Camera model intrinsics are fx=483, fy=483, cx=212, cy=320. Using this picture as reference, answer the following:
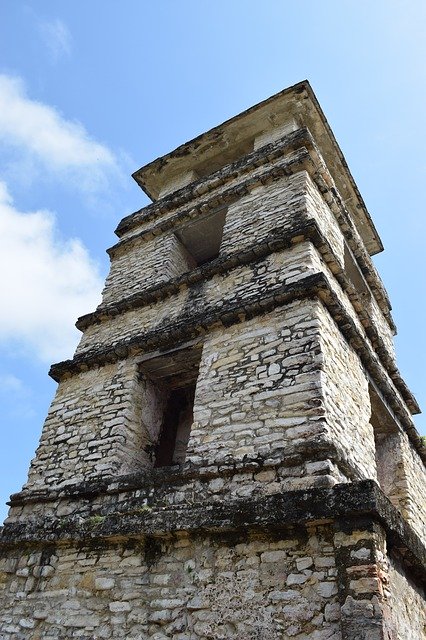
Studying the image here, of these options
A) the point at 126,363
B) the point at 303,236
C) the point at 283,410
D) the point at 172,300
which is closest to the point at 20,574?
the point at 126,363

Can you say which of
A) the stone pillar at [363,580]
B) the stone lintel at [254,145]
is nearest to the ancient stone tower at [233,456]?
the stone pillar at [363,580]

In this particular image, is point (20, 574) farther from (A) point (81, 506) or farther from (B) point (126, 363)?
(B) point (126, 363)

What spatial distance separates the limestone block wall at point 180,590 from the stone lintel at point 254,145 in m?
7.92

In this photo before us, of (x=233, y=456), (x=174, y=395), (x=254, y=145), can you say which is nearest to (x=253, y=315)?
(x=233, y=456)

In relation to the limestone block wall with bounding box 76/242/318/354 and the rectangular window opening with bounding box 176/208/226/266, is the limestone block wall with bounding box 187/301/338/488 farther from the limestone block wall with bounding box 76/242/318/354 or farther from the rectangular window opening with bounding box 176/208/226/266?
the rectangular window opening with bounding box 176/208/226/266

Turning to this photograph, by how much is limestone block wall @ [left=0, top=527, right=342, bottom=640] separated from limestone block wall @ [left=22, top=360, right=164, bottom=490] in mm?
981

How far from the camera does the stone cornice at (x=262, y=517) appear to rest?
350cm

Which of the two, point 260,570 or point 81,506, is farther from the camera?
point 81,506

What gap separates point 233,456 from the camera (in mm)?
4527

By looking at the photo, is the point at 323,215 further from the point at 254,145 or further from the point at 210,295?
the point at 254,145

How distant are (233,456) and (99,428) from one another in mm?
2178

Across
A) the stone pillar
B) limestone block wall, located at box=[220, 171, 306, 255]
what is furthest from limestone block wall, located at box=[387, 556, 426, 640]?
limestone block wall, located at box=[220, 171, 306, 255]

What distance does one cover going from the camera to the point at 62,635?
440cm

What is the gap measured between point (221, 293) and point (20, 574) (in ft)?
12.9
